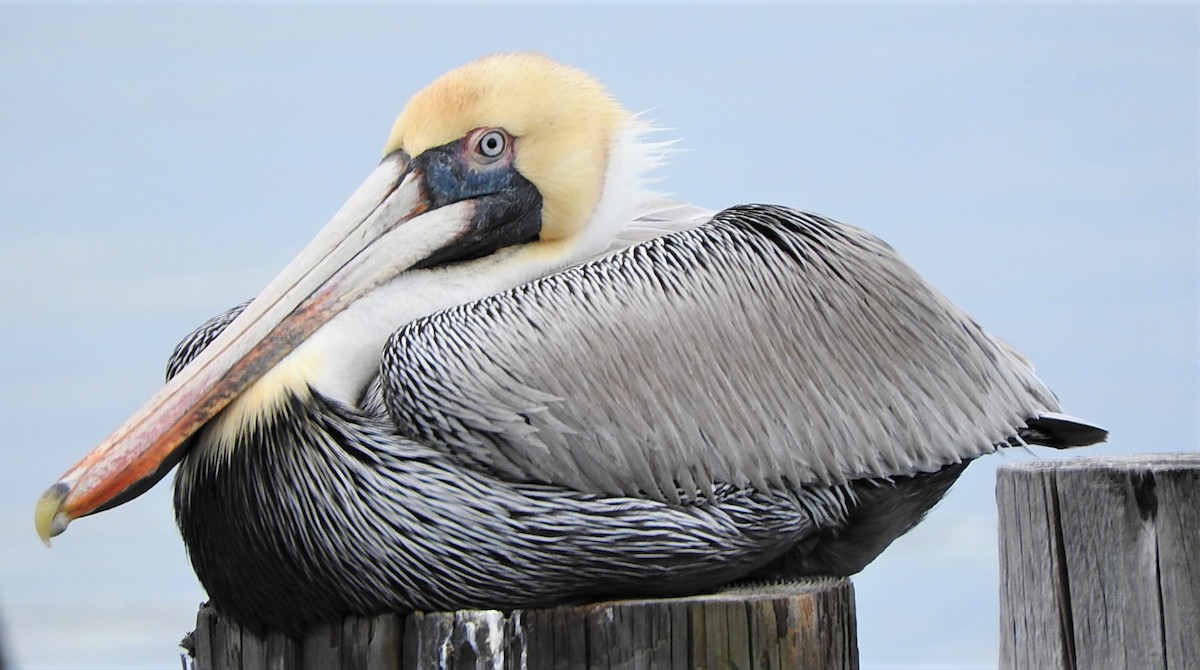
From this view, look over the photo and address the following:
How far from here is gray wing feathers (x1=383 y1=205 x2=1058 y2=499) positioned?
10.1 ft

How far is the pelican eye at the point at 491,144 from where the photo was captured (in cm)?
342

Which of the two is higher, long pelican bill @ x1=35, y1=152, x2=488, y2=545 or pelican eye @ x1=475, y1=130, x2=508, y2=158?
pelican eye @ x1=475, y1=130, x2=508, y2=158

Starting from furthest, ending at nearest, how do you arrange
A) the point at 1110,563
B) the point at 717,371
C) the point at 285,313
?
the point at 285,313 → the point at 717,371 → the point at 1110,563

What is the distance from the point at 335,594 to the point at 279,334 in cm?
60

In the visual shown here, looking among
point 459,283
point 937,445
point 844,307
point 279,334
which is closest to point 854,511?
point 937,445

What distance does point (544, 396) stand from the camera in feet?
10.0

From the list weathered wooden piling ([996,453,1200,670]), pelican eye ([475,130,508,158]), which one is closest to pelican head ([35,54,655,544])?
pelican eye ([475,130,508,158])

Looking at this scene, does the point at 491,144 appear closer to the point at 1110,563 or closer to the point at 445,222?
the point at 445,222

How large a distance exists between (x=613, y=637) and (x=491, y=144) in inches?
46.1

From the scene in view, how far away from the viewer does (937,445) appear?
3.36 meters

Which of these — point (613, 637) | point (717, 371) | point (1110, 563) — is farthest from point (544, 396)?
point (1110, 563)

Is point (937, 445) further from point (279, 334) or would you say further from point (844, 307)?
point (279, 334)

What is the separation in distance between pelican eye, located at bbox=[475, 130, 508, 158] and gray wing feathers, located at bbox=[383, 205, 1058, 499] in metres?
0.36

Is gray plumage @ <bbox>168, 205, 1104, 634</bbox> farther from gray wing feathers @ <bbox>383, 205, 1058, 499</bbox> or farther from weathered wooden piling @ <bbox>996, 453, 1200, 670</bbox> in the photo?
weathered wooden piling @ <bbox>996, 453, 1200, 670</bbox>
